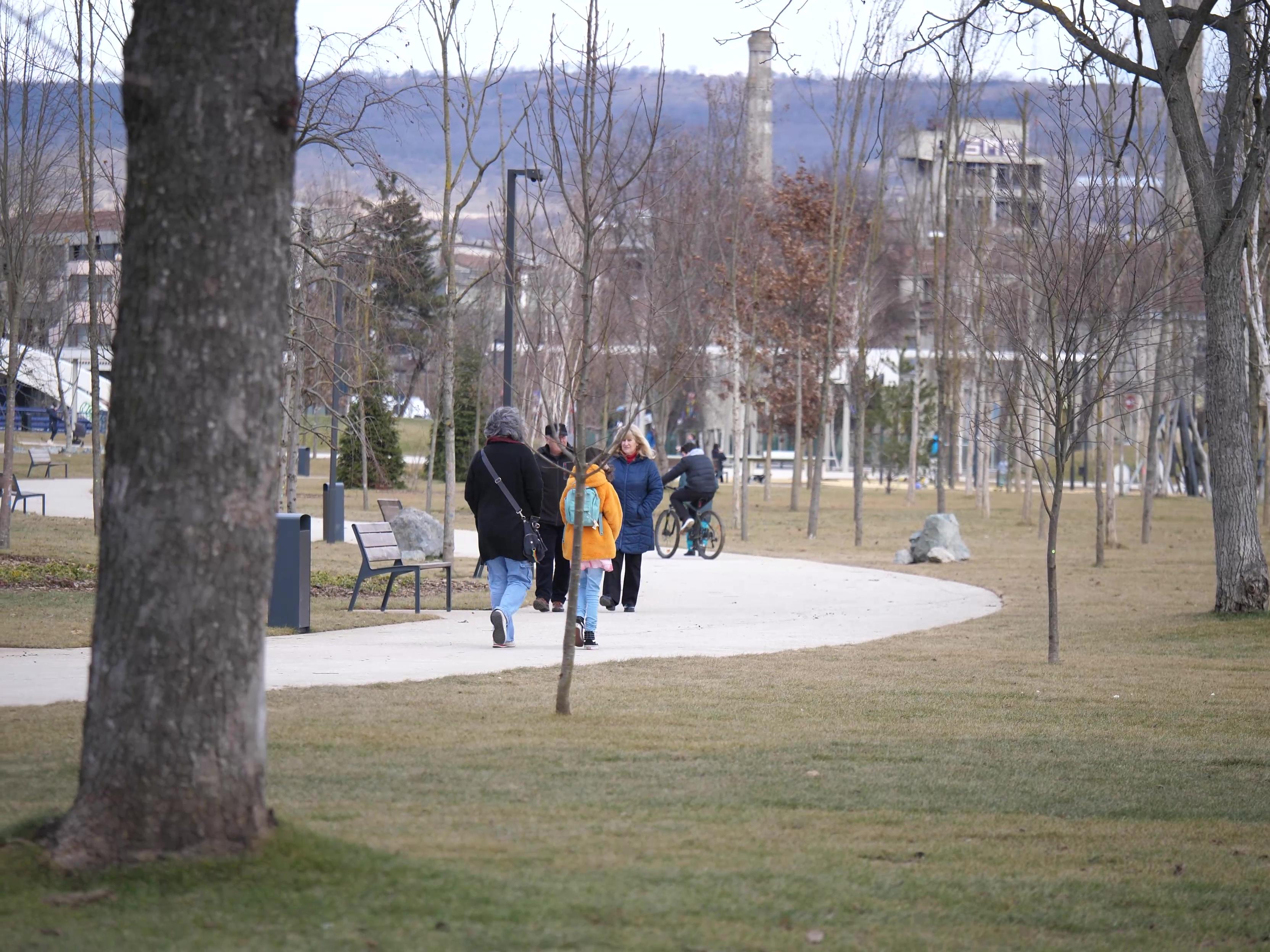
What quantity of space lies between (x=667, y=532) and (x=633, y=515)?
9.81m

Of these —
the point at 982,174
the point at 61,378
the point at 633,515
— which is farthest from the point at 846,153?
the point at 61,378

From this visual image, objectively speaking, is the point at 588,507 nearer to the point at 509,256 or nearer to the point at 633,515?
the point at 633,515

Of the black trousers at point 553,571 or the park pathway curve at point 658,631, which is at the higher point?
the black trousers at point 553,571

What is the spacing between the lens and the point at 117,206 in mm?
19062

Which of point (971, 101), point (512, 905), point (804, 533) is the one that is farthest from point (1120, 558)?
point (512, 905)

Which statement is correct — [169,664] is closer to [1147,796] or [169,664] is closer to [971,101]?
[1147,796]

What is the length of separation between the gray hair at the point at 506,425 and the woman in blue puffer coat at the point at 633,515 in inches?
131

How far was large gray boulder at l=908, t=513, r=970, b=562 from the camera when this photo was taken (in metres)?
24.6

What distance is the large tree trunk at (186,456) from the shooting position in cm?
440

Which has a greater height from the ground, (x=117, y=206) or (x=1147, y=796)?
(x=117, y=206)

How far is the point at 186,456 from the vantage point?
442 centimetres

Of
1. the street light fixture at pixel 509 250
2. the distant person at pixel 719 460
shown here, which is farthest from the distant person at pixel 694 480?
the distant person at pixel 719 460

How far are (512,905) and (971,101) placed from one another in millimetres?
31871

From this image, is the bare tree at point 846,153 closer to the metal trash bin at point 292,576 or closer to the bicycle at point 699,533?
the bicycle at point 699,533
